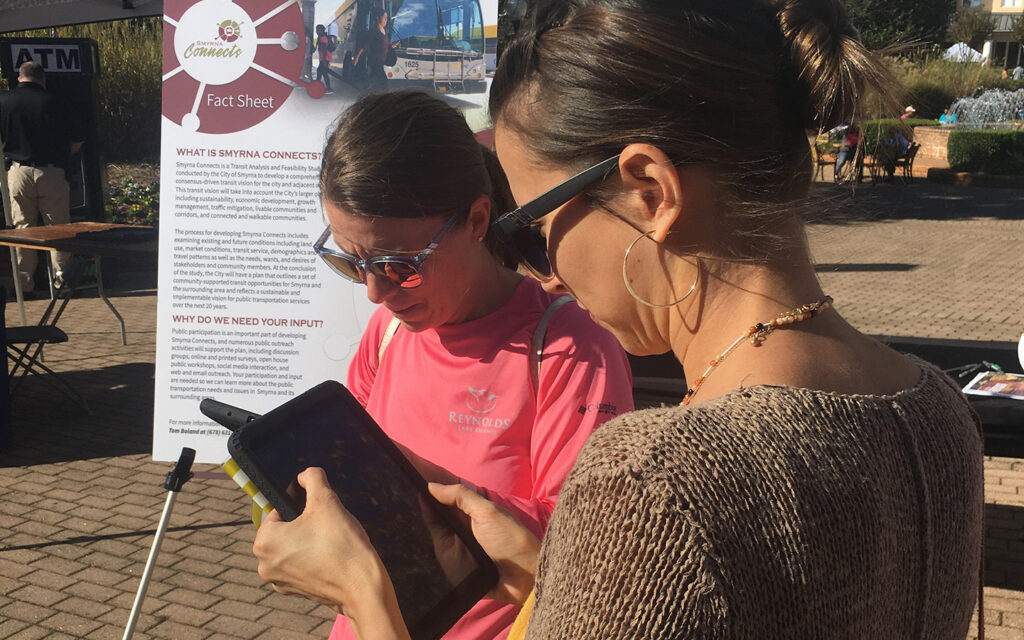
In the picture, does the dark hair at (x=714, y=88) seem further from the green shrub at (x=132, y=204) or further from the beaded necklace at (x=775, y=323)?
the green shrub at (x=132, y=204)

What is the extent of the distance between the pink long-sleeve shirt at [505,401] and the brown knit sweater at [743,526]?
78 cm

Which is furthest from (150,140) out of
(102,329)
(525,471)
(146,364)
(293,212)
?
(525,471)

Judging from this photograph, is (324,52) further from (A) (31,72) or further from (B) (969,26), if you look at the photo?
(B) (969,26)

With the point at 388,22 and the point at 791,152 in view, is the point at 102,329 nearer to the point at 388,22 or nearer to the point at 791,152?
the point at 388,22

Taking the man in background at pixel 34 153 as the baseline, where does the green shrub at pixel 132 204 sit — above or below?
below

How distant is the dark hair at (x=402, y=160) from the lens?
2.01 meters

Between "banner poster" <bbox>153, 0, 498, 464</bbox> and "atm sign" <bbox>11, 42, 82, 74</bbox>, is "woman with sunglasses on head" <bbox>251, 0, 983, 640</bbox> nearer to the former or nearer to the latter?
"banner poster" <bbox>153, 0, 498, 464</bbox>

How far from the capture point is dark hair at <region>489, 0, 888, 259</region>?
110 centimetres

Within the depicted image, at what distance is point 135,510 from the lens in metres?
5.62

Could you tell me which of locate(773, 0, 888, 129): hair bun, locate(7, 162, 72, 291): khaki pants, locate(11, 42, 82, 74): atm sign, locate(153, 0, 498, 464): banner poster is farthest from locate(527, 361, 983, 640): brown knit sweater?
locate(11, 42, 82, 74): atm sign

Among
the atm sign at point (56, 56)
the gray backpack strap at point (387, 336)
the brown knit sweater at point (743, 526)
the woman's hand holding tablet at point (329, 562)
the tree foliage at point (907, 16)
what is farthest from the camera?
the tree foliage at point (907, 16)

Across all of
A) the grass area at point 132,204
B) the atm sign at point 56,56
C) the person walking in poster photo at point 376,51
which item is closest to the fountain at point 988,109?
the grass area at point 132,204

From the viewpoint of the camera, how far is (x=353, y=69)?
371cm

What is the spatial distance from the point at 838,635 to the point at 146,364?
28.2 feet
